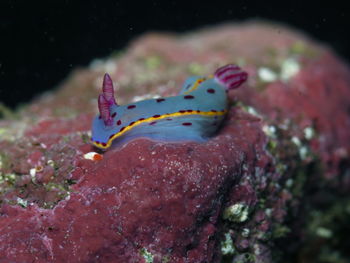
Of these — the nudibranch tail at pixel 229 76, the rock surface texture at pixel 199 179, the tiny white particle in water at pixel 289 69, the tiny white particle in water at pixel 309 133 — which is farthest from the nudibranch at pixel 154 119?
the tiny white particle in water at pixel 289 69

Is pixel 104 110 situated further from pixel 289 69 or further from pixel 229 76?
pixel 289 69

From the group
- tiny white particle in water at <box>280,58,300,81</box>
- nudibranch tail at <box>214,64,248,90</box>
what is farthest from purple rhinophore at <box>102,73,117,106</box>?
tiny white particle in water at <box>280,58,300,81</box>

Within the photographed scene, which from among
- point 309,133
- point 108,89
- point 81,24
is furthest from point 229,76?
point 81,24

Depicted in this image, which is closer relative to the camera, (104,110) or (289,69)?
(104,110)

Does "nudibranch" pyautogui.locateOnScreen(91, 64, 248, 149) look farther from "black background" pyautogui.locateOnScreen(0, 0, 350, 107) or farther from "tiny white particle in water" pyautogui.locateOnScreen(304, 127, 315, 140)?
"tiny white particle in water" pyautogui.locateOnScreen(304, 127, 315, 140)

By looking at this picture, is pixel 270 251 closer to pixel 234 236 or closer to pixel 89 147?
pixel 234 236

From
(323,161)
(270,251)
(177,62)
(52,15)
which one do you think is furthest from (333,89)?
(52,15)
